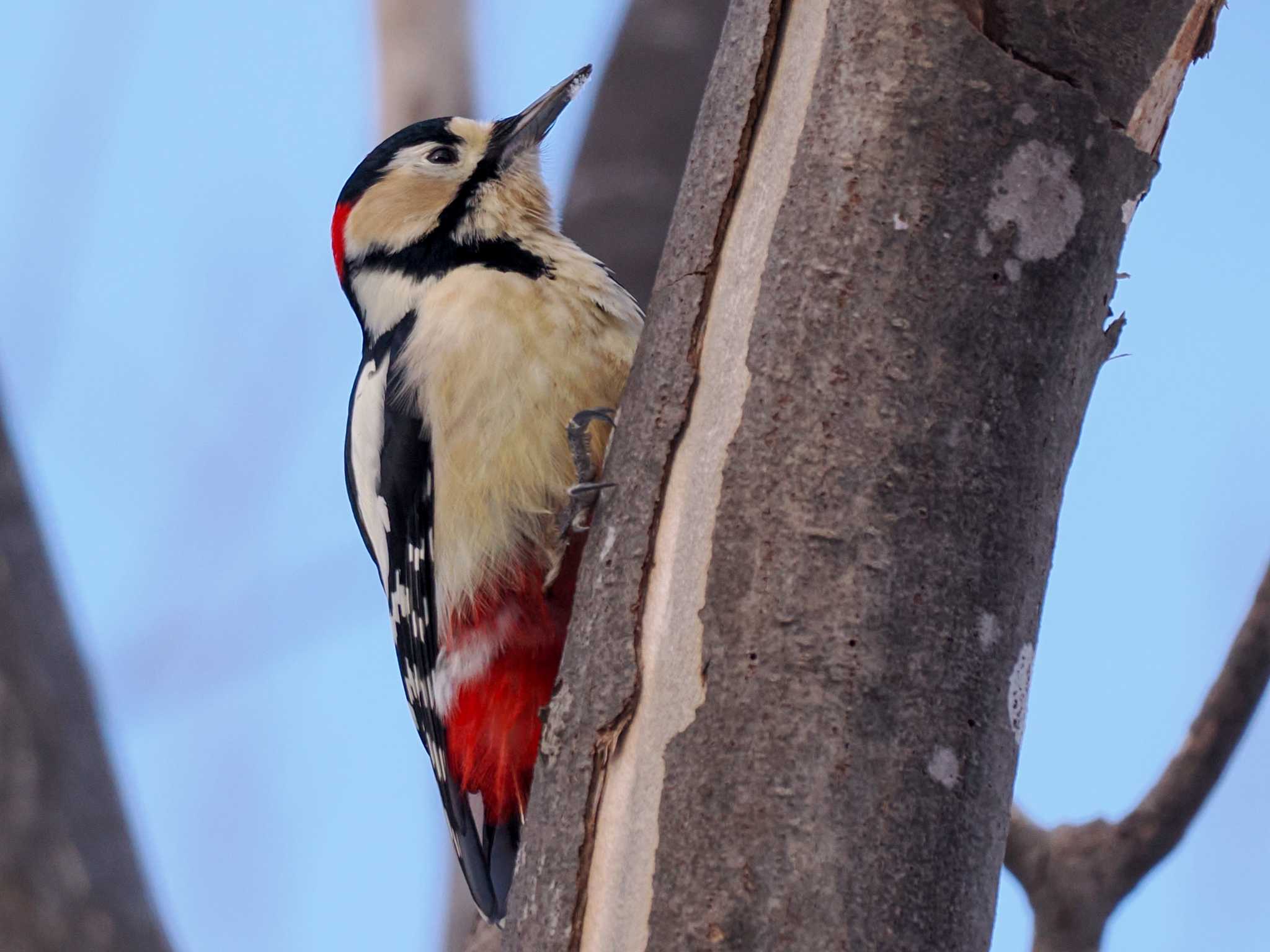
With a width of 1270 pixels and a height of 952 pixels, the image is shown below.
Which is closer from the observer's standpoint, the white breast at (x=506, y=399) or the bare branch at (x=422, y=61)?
the white breast at (x=506, y=399)

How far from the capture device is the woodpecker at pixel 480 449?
7.06 ft

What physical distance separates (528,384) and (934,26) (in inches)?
38.3

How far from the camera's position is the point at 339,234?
112 inches

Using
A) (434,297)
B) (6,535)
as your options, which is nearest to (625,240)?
Result: (434,297)

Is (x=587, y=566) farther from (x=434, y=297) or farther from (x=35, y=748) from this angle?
(x=35, y=748)

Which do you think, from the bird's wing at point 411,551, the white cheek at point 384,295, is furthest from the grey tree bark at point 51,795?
the white cheek at point 384,295

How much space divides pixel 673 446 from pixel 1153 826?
0.89 meters

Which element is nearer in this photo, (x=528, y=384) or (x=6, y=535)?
(x=528, y=384)

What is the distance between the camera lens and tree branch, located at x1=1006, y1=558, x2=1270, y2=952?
1.80m

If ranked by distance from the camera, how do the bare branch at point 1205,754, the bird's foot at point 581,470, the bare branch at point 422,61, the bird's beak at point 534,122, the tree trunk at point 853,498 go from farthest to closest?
1. the bare branch at point 422,61
2. the bird's beak at point 534,122
3. the bird's foot at point 581,470
4. the bare branch at point 1205,754
5. the tree trunk at point 853,498

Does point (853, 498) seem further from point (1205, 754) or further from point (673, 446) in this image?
point (1205, 754)

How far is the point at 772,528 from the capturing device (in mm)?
1246

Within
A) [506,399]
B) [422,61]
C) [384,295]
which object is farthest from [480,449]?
[422,61]

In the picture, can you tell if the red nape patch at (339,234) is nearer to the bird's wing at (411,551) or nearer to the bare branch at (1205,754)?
the bird's wing at (411,551)
